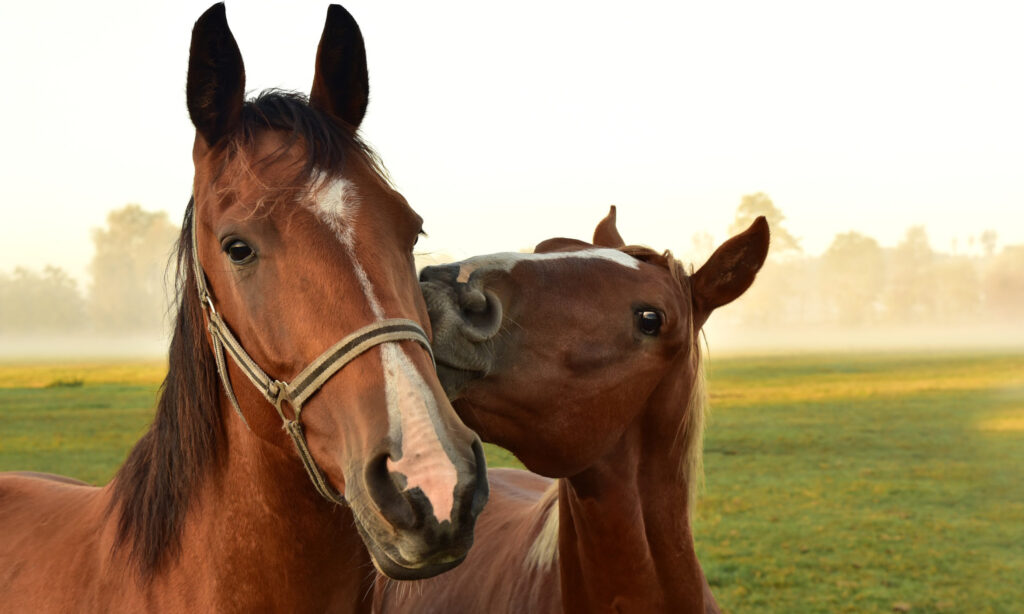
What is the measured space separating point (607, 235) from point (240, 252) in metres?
2.22

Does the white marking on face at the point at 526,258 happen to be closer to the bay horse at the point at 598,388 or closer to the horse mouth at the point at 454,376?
the bay horse at the point at 598,388

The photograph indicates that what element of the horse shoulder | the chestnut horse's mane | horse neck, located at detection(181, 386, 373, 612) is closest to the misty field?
the horse shoulder

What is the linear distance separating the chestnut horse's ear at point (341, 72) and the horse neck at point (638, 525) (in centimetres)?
145

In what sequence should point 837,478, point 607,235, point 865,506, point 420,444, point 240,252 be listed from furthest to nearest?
point 837,478, point 865,506, point 607,235, point 240,252, point 420,444

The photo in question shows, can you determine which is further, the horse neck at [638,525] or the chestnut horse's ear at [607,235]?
the chestnut horse's ear at [607,235]

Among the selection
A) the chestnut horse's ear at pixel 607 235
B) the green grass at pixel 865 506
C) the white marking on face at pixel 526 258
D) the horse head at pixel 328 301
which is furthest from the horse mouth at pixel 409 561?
the green grass at pixel 865 506

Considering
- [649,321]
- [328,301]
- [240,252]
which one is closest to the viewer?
[328,301]

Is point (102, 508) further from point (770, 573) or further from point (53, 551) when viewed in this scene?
point (770, 573)

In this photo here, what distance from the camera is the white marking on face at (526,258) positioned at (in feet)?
8.46

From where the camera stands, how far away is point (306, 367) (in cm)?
176

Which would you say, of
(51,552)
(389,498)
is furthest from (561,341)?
(51,552)

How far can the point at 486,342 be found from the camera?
2.48 meters

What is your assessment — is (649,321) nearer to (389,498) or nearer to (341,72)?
(341,72)

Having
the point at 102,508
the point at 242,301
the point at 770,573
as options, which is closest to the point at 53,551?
the point at 102,508
